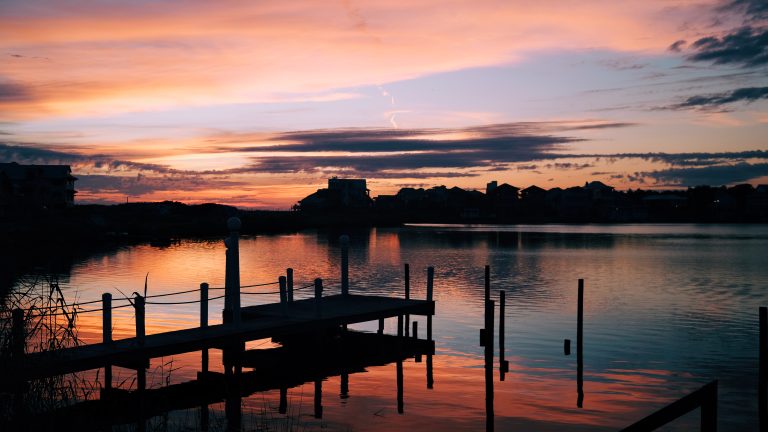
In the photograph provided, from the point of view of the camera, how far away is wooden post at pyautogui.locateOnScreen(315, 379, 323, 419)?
20.1 m

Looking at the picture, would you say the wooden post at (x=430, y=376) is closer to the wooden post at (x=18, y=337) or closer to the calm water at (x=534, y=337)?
the calm water at (x=534, y=337)

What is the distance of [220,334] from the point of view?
68.2 feet

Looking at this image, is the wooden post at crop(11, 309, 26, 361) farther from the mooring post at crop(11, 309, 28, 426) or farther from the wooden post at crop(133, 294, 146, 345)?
the wooden post at crop(133, 294, 146, 345)

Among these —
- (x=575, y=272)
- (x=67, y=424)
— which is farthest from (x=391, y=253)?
(x=67, y=424)

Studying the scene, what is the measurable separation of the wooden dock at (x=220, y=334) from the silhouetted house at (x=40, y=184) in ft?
316

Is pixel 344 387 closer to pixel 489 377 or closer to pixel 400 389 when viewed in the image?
pixel 400 389

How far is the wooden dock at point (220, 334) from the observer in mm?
14828

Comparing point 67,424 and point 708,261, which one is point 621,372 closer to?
point 67,424

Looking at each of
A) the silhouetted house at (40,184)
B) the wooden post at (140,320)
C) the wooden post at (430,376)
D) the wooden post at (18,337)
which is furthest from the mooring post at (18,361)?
the silhouetted house at (40,184)

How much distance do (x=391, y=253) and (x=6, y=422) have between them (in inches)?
3209

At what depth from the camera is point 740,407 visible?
835 inches

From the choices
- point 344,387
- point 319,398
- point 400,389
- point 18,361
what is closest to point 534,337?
point 400,389

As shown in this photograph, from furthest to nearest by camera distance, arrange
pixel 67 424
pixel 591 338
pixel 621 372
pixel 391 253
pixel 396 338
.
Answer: pixel 391 253
pixel 591 338
pixel 396 338
pixel 621 372
pixel 67 424

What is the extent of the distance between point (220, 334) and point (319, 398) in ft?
10.9
